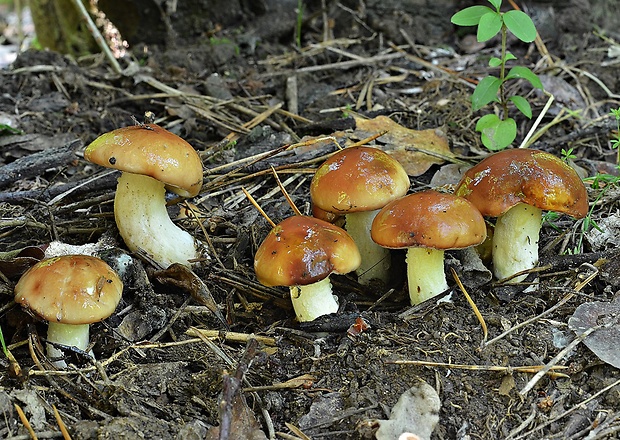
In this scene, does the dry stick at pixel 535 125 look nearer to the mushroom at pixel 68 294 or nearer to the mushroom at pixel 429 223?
the mushroom at pixel 429 223

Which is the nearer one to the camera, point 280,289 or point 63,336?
point 63,336

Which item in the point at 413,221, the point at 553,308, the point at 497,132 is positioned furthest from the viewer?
the point at 497,132

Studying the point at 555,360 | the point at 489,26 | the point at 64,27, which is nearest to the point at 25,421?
the point at 555,360

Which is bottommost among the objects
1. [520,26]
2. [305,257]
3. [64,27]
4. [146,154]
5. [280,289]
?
[280,289]

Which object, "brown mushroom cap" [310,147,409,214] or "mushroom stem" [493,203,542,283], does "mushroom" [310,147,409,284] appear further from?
"mushroom stem" [493,203,542,283]

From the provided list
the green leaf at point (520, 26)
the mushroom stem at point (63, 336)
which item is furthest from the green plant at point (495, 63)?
the mushroom stem at point (63, 336)

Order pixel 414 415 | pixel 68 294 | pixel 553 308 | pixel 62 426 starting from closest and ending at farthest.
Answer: pixel 62 426 → pixel 414 415 → pixel 68 294 → pixel 553 308

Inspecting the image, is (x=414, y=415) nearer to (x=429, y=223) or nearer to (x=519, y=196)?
(x=429, y=223)
